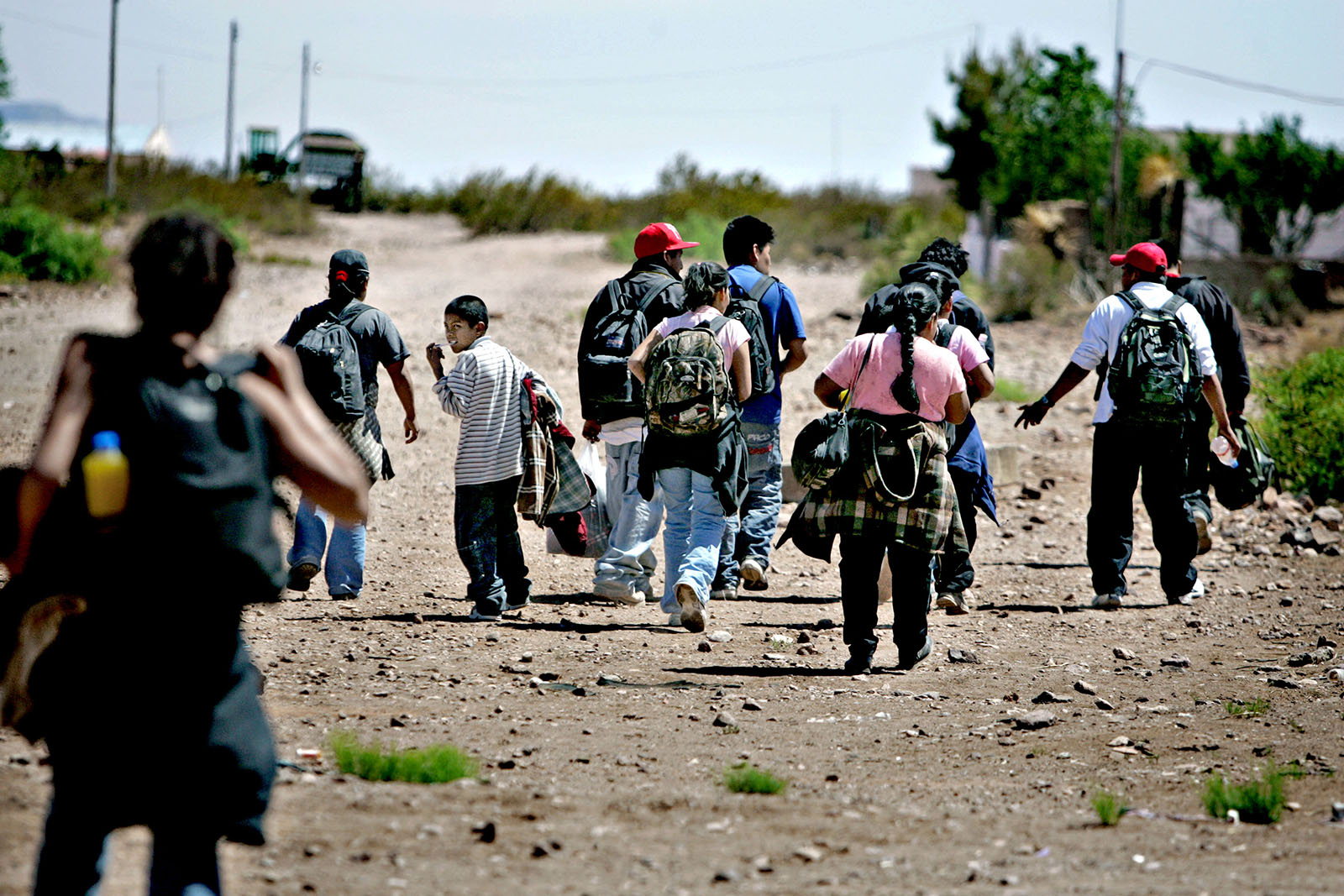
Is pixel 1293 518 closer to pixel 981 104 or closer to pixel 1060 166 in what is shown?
pixel 1060 166

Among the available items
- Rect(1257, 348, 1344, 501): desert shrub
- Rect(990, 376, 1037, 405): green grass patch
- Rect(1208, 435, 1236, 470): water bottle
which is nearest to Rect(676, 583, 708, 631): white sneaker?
Rect(1208, 435, 1236, 470): water bottle

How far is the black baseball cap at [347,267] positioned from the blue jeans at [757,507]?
82.6 inches

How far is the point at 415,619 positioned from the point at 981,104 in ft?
102

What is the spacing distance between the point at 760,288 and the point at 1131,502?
2.36 metres

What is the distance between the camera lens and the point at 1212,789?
15.2 ft

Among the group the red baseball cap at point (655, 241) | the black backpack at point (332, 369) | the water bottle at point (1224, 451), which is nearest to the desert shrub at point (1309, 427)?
the water bottle at point (1224, 451)

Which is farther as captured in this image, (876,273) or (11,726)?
(876,273)

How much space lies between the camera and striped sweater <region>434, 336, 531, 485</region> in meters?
7.08

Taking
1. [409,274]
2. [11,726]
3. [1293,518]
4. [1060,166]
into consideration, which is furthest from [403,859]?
[1060,166]

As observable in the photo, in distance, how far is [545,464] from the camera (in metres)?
7.27

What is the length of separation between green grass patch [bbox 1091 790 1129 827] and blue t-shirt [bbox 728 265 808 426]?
Answer: 352cm

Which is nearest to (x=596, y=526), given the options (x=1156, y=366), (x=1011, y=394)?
(x=1156, y=366)

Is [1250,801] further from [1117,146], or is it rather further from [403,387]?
[1117,146]

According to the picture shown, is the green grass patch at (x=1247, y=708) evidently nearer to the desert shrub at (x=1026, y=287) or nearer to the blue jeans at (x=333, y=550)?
the blue jeans at (x=333, y=550)
